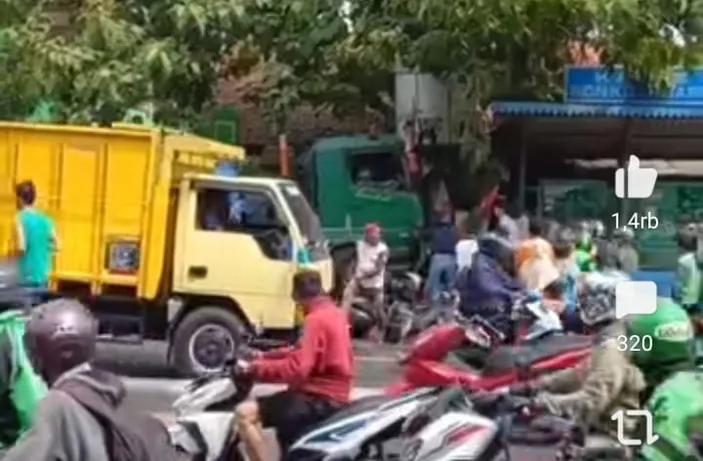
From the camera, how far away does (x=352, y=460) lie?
27.6 ft

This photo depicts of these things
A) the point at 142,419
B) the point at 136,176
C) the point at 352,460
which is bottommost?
the point at 352,460

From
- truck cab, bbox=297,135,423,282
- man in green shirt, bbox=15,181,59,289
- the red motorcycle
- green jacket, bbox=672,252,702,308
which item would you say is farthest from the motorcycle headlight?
truck cab, bbox=297,135,423,282

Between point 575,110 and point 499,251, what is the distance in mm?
5491

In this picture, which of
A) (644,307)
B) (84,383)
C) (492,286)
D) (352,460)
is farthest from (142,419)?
(492,286)

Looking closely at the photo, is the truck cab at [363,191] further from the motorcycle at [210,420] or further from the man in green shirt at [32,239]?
the motorcycle at [210,420]

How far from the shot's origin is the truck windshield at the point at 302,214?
1588 centimetres

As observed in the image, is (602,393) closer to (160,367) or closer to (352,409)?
(352,409)

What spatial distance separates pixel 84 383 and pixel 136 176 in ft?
38.8

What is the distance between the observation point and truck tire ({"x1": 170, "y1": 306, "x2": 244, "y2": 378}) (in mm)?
15461

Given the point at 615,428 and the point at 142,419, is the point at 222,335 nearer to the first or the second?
the point at 615,428

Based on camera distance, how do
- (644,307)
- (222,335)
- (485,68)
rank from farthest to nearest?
1. (485,68)
2. (222,335)
3. (644,307)

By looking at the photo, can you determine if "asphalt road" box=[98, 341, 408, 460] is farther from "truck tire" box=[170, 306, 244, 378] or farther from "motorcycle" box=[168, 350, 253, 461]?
"motorcycle" box=[168, 350, 253, 461]

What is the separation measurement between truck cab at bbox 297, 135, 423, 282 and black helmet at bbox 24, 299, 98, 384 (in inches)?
670

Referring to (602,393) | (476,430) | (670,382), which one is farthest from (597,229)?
(670,382)
